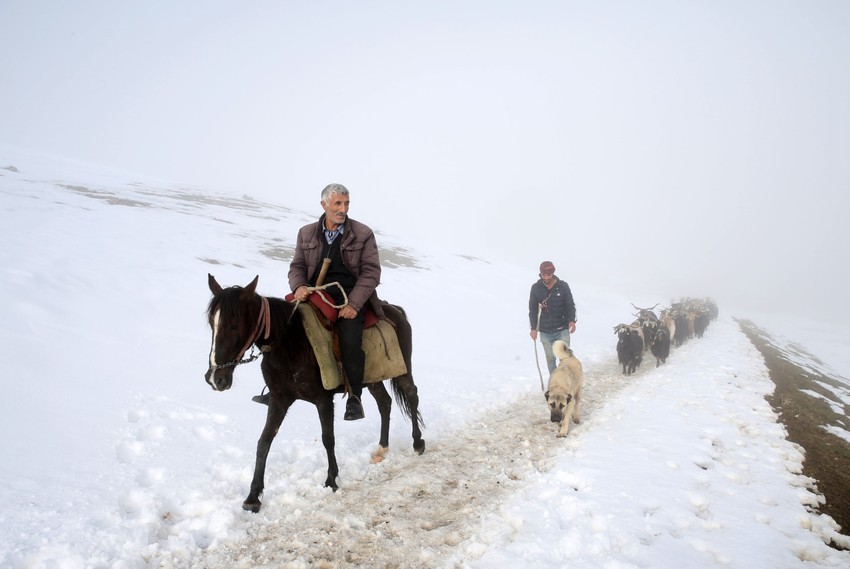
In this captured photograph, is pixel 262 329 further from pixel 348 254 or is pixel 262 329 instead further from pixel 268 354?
pixel 348 254

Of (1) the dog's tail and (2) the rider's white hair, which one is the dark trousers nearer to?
(2) the rider's white hair

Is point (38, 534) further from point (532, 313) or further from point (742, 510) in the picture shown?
point (532, 313)

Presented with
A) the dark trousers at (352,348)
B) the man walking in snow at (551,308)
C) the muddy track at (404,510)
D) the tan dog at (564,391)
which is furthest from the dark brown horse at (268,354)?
the man walking in snow at (551,308)

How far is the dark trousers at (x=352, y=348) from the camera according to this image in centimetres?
519

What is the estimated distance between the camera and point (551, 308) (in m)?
9.59

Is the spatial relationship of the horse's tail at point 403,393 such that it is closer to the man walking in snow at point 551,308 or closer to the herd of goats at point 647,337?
the man walking in snow at point 551,308

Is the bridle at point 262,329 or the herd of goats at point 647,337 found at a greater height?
the bridle at point 262,329

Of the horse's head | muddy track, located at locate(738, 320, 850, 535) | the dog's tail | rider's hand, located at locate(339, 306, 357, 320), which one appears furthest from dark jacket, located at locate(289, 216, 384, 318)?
muddy track, located at locate(738, 320, 850, 535)

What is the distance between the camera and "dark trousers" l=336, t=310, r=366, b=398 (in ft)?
17.0

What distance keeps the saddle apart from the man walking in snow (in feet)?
14.6

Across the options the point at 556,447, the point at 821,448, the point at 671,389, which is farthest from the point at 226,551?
the point at 671,389

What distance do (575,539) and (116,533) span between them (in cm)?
436

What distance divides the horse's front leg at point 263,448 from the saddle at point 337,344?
0.63 meters

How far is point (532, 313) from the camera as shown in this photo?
10016mm
